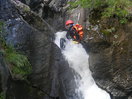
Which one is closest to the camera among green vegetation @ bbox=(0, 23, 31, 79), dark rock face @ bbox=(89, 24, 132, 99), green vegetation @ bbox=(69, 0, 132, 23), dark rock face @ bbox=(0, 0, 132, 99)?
green vegetation @ bbox=(0, 23, 31, 79)

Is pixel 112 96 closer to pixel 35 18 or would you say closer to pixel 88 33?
pixel 88 33

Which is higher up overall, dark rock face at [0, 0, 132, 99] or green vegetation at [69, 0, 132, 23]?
green vegetation at [69, 0, 132, 23]

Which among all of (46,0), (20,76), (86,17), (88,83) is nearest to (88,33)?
(86,17)

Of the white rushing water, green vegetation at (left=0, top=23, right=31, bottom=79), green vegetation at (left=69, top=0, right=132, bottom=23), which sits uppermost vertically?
green vegetation at (left=69, top=0, right=132, bottom=23)

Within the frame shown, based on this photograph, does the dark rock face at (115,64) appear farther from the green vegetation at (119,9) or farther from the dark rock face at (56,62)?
the green vegetation at (119,9)

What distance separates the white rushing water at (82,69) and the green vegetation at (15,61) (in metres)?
3.01

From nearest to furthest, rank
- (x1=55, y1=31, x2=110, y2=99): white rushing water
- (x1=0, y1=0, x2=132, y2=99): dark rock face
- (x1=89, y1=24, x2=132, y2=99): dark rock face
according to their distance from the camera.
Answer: (x1=0, y1=0, x2=132, y2=99): dark rock face → (x1=89, y1=24, x2=132, y2=99): dark rock face → (x1=55, y1=31, x2=110, y2=99): white rushing water

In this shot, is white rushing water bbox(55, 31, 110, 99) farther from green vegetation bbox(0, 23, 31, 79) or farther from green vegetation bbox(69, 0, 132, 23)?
green vegetation bbox(0, 23, 31, 79)

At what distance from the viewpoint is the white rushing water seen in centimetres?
837

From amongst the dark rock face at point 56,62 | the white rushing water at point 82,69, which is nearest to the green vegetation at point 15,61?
the dark rock face at point 56,62

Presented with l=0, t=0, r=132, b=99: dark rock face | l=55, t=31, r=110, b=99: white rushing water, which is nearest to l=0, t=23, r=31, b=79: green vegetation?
l=0, t=0, r=132, b=99: dark rock face

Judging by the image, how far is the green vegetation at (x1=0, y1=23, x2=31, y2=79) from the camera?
5984 millimetres

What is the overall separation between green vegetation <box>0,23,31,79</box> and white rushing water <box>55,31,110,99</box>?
3.01 m

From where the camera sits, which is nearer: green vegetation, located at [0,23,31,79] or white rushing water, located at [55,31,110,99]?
Answer: green vegetation, located at [0,23,31,79]
